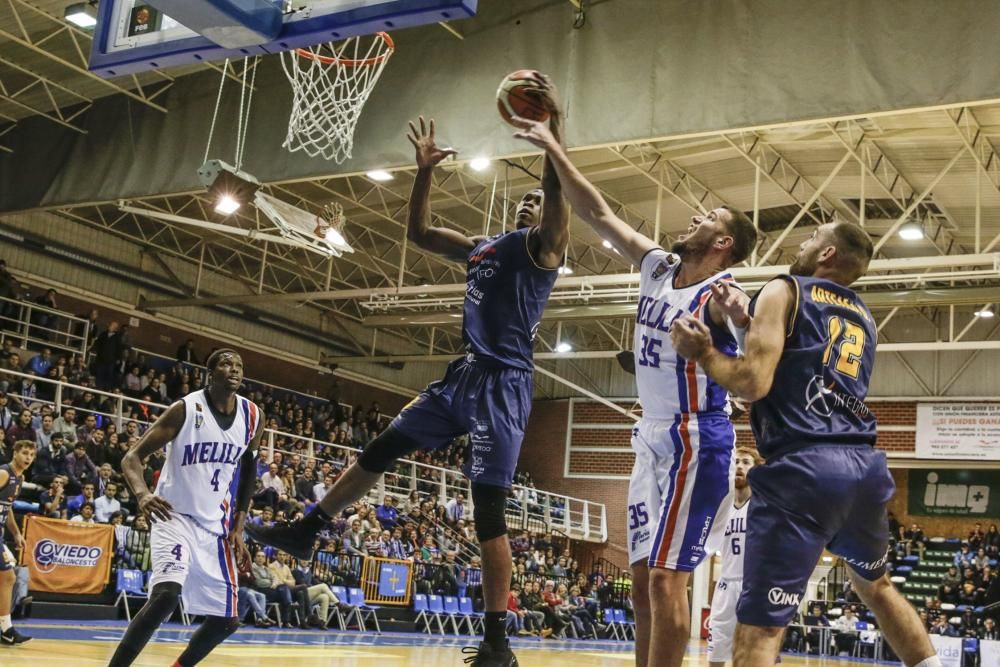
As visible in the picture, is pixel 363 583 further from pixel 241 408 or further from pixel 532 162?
pixel 241 408

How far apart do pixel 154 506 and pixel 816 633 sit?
23.7 m

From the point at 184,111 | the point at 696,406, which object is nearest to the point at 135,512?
the point at 184,111

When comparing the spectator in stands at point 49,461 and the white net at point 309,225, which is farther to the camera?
the white net at point 309,225

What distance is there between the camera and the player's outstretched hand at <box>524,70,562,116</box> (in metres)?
5.05

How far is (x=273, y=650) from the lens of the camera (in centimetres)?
1170

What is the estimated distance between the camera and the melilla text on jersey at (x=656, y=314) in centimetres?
505

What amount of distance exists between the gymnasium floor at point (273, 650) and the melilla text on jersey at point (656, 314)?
5.08 meters

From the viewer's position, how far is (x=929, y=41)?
1216 centimetres

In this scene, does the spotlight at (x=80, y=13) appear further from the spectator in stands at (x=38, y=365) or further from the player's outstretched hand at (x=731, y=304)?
the player's outstretched hand at (x=731, y=304)

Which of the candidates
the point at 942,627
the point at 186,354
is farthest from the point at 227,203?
the point at 942,627

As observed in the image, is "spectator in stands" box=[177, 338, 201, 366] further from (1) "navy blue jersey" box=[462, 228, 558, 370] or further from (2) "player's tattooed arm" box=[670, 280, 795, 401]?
(2) "player's tattooed arm" box=[670, 280, 795, 401]

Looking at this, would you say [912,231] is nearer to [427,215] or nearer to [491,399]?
[427,215]

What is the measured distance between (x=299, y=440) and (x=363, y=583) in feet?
25.1

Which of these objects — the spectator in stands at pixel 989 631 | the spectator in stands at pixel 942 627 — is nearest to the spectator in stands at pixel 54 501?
the spectator in stands at pixel 989 631
